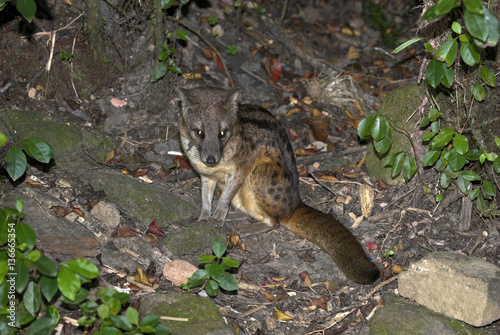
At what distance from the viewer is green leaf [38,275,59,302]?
3.68 m

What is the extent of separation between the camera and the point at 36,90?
6715 mm

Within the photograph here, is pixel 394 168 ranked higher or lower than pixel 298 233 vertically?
higher

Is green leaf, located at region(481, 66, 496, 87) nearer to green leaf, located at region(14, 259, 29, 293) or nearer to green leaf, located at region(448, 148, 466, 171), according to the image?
green leaf, located at region(448, 148, 466, 171)

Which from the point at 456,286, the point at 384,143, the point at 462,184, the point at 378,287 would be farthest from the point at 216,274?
the point at 462,184

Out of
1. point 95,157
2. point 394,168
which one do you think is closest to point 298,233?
point 394,168

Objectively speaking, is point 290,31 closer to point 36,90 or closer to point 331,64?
point 331,64

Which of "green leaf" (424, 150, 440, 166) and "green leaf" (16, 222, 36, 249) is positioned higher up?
"green leaf" (424, 150, 440, 166)

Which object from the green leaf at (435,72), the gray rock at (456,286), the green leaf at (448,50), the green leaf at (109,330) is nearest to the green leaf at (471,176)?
the gray rock at (456,286)

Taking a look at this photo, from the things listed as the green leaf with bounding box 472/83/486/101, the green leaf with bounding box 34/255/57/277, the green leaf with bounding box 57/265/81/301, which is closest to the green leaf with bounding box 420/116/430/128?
the green leaf with bounding box 472/83/486/101

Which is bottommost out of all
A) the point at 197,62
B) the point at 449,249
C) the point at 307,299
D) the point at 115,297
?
the point at 307,299

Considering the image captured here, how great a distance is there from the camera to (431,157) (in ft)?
18.3

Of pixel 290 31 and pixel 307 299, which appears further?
pixel 290 31

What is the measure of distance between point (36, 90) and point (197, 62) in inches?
100

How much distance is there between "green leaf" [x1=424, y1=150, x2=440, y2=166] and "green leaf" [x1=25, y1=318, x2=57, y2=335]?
404cm
